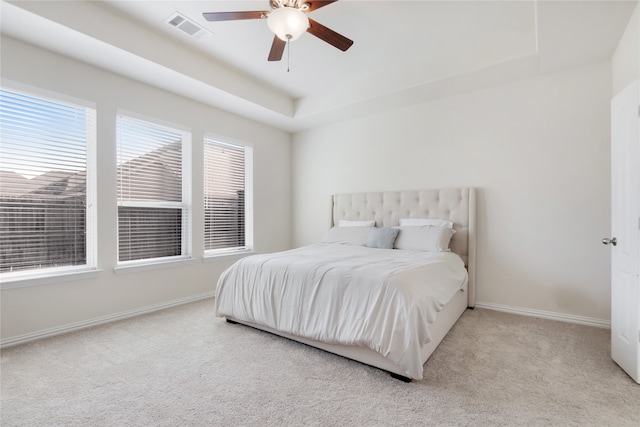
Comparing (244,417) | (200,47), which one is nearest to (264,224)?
(200,47)

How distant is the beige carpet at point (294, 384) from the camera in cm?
161

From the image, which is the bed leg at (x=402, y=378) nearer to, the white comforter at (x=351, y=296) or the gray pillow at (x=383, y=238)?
the white comforter at (x=351, y=296)

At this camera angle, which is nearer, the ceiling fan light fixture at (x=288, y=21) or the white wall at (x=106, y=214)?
the ceiling fan light fixture at (x=288, y=21)

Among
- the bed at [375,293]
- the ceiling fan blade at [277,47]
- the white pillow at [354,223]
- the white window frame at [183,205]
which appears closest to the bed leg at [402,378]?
the bed at [375,293]

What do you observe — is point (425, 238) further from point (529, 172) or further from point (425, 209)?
point (529, 172)

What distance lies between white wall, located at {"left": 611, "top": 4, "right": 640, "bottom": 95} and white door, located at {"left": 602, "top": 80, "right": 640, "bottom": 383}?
17.5 inches

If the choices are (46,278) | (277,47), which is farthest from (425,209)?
(46,278)

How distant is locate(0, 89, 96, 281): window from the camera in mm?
2551

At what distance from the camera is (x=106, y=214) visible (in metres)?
3.06

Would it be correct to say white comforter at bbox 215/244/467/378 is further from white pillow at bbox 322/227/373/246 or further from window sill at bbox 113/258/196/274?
window sill at bbox 113/258/196/274

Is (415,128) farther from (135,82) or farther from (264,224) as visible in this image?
(135,82)

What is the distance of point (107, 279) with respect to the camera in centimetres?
306

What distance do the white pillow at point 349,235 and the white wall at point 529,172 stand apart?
83 cm

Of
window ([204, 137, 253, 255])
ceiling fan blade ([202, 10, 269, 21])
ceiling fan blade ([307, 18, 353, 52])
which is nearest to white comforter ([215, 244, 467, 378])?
window ([204, 137, 253, 255])
